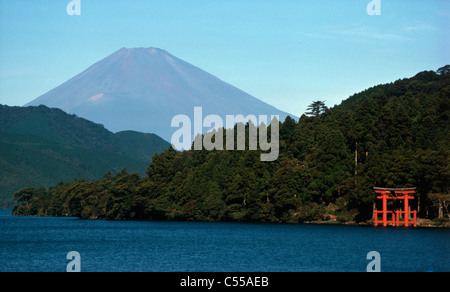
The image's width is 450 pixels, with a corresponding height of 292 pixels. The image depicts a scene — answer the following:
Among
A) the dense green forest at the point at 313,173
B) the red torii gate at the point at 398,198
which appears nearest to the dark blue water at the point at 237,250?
the red torii gate at the point at 398,198

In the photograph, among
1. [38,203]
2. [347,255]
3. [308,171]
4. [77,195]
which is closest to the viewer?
[347,255]

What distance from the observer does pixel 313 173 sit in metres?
80.9

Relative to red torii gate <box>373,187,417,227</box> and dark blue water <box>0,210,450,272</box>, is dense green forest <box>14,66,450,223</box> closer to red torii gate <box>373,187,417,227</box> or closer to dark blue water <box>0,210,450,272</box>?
red torii gate <box>373,187,417,227</box>

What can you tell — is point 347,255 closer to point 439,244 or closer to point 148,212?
point 439,244

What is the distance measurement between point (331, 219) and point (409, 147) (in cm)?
1260

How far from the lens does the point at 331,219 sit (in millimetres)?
78500

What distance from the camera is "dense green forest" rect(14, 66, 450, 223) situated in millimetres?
72062

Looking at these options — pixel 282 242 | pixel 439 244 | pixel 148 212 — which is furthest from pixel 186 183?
pixel 439 244

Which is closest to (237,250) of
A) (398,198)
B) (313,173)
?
(398,198)

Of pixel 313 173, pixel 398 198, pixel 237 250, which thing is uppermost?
pixel 313 173

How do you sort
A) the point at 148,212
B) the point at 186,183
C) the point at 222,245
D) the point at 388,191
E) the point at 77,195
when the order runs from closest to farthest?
the point at 222,245 → the point at 388,191 → the point at 186,183 → the point at 148,212 → the point at 77,195

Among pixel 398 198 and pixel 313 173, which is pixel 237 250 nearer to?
pixel 398 198

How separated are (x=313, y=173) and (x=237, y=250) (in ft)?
105

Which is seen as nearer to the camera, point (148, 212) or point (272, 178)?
point (272, 178)
